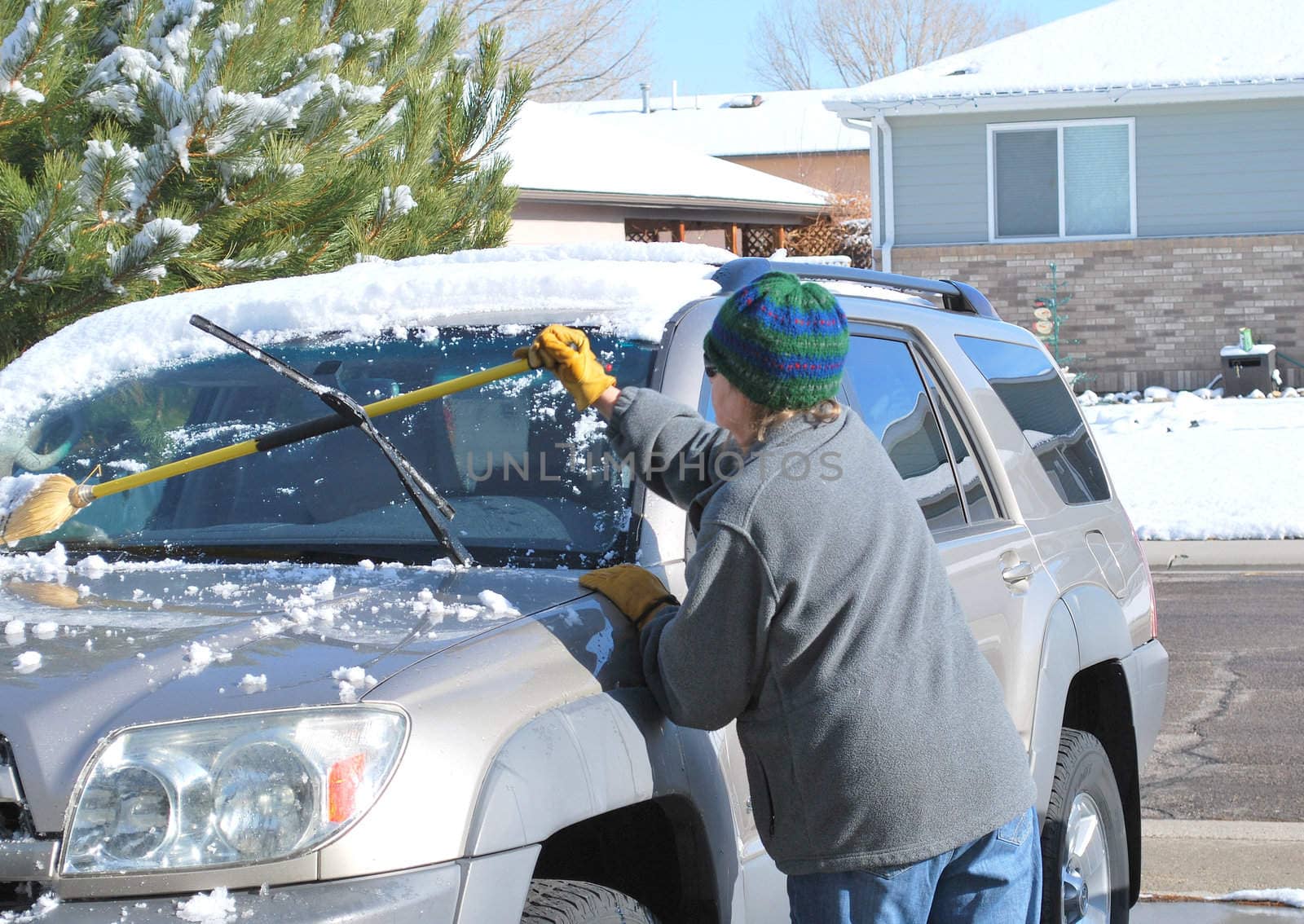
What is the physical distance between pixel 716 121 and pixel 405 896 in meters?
36.9

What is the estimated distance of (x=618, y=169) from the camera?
63.0 ft

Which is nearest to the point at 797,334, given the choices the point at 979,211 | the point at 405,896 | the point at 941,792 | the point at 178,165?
the point at 941,792

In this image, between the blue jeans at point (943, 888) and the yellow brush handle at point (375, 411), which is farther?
the yellow brush handle at point (375, 411)

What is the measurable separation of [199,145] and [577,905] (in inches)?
177

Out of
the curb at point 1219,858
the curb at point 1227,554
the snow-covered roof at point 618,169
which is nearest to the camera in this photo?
the curb at point 1219,858

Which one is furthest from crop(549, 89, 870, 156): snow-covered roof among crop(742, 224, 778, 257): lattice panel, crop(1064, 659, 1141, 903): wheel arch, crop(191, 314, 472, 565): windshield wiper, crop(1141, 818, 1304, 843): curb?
crop(191, 314, 472, 565): windshield wiper

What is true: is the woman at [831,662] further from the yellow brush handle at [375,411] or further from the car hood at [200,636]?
the yellow brush handle at [375,411]

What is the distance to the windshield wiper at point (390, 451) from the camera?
257 centimetres

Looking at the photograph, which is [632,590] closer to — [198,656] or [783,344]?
[783,344]

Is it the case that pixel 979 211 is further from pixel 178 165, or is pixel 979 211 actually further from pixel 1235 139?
pixel 178 165

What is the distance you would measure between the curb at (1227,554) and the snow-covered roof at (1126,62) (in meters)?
8.97

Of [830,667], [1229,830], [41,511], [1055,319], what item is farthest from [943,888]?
[1055,319]

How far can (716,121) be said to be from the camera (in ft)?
123

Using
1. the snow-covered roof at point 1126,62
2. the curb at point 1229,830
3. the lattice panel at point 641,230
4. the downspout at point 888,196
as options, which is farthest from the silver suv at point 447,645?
the lattice panel at point 641,230
